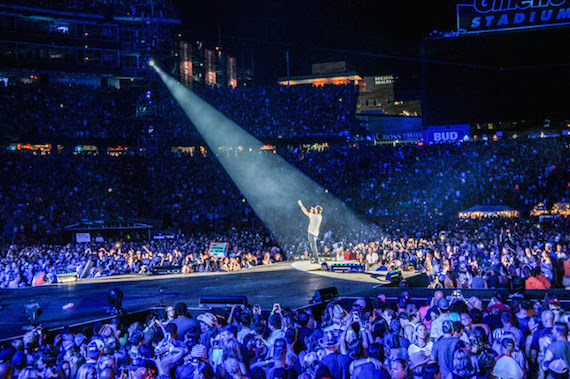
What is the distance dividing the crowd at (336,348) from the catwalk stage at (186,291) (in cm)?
370

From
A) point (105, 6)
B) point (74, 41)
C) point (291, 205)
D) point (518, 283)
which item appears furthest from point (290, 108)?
point (518, 283)

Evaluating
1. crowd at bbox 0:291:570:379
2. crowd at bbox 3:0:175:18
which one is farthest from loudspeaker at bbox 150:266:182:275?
crowd at bbox 3:0:175:18

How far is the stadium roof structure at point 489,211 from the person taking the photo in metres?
25.8

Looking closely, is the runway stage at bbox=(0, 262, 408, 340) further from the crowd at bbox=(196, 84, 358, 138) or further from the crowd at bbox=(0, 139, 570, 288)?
the crowd at bbox=(196, 84, 358, 138)

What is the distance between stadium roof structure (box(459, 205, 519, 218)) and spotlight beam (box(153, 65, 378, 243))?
16.0 ft

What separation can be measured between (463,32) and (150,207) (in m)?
21.6

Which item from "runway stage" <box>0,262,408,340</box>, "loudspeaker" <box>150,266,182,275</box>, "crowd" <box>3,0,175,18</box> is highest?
"crowd" <box>3,0,175,18</box>

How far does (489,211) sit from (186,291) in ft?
54.6

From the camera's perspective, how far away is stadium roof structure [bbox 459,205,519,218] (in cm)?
2584

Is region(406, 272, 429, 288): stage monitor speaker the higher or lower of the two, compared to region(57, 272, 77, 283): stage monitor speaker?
higher

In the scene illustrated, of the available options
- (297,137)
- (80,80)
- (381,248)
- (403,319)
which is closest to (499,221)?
(381,248)

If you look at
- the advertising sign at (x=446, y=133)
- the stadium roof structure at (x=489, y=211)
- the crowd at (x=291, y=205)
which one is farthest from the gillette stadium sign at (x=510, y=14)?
the stadium roof structure at (x=489, y=211)

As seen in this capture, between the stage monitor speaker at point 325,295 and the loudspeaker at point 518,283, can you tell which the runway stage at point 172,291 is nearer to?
the stage monitor speaker at point 325,295

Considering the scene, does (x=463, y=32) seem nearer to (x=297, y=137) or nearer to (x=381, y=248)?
(x=297, y=137)
